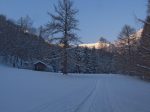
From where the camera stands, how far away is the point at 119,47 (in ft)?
218

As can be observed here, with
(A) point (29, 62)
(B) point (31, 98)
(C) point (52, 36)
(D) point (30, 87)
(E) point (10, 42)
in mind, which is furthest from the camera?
(A) point (29, 62)

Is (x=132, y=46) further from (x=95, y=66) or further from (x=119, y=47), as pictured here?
(x=95, y=66)

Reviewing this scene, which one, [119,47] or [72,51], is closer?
[72,51]

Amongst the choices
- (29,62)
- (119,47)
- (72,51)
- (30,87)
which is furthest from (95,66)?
(30,87)

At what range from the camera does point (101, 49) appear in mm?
178875

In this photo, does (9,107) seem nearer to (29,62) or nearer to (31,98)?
(31,98)

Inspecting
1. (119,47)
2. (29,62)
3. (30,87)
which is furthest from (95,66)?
(30,87)

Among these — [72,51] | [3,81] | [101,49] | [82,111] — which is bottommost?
[82,111]

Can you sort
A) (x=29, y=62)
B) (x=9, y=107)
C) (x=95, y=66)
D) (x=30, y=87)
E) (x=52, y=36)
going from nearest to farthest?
1. (x=9, y=107)
2. (x=30, y=87)
3. (x=52, y=36)
4. (x=29, y=62)
5. (x=95, y=66)

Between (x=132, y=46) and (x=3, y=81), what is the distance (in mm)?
47474

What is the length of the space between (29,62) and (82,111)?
7146 cm

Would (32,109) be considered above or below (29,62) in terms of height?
below

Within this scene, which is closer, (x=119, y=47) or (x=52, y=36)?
(x=52, y=36)

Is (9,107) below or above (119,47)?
below
